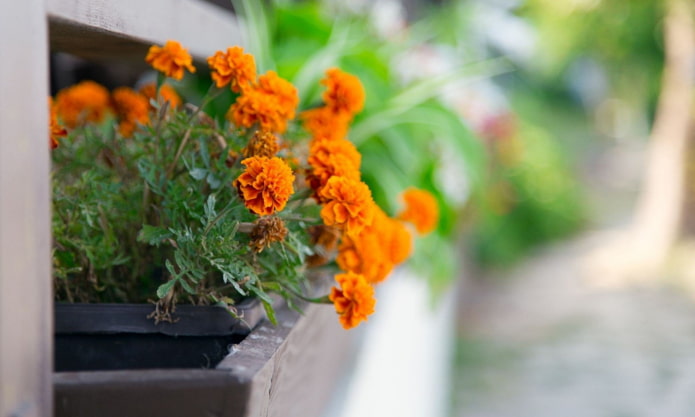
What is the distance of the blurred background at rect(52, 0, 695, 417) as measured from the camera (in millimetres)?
1752

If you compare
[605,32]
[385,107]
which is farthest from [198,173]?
[605,32]

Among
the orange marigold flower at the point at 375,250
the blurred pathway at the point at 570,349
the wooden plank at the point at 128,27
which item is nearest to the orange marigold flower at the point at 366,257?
the orange marigold flower at the point at 375,250

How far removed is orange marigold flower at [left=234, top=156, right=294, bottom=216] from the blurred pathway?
117 inches

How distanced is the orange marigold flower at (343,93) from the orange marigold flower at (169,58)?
0.77 feet

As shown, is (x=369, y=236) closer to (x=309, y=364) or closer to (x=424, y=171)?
(x=309, y=364)

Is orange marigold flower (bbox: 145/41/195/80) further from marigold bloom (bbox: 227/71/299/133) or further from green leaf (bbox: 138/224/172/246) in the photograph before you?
green leaf (bbox: 138/224/172/246)

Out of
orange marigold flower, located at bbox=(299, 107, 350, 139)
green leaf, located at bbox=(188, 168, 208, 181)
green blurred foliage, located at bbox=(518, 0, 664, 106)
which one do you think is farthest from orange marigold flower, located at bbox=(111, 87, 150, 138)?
green blurred foliage, located at bbox=(518, 0, 664, 106)

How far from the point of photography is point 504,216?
20.6ft

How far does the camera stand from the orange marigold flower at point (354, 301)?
0.79 m

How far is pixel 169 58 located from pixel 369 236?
0.35 m

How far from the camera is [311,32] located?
2020 millimetres

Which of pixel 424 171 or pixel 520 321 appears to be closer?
pixel 424 171

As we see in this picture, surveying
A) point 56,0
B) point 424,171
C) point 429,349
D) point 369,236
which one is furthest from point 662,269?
point 56,0

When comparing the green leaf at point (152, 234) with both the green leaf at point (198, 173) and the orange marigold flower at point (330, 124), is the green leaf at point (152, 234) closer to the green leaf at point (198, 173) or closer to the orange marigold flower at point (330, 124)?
the green leaf at point (198, 173)
